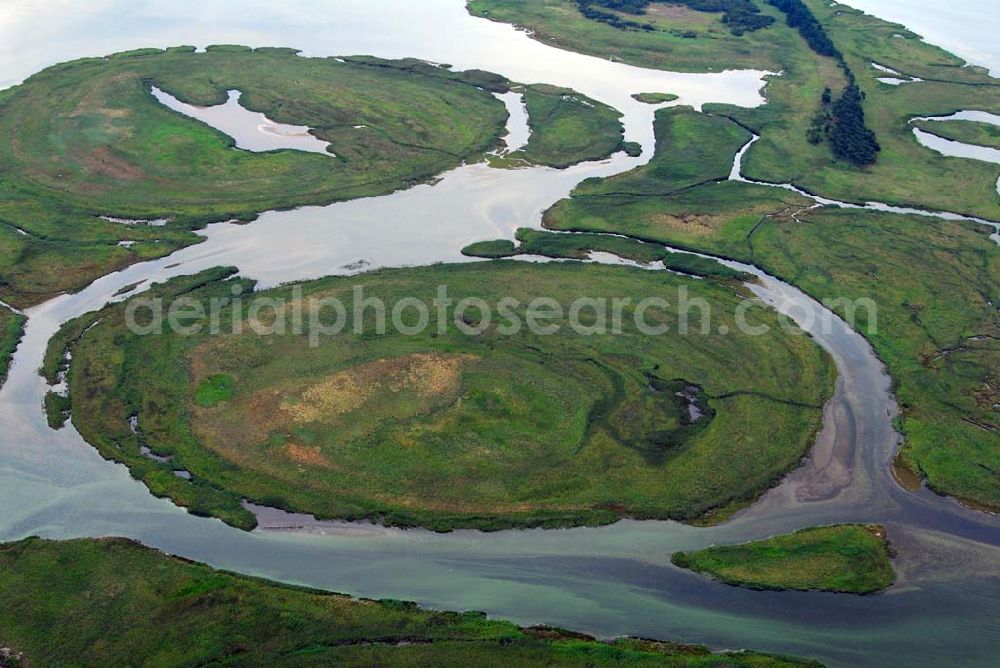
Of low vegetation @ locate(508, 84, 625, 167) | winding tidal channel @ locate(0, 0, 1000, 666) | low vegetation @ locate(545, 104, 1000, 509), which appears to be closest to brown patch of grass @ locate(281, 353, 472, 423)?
winding tidal channel @ locate(0, 0, 1000, 666)

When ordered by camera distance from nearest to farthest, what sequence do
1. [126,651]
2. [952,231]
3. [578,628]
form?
1. [126,651]
2. [578,628]
3. [952,231]

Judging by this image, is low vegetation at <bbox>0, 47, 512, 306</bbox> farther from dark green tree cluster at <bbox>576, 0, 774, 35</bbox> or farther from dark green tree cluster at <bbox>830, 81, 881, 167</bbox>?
dark green tree cluster at <bbox>830, 81, 881, 167</bbox>

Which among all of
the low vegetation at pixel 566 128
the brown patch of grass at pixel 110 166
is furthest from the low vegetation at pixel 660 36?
the brown patch of grass at pixel 110 166

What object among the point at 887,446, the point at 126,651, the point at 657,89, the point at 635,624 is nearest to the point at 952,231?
the point at 887,446

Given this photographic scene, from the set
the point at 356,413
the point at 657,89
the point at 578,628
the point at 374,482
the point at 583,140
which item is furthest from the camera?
the point at 657,89

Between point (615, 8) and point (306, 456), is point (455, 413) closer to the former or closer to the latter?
point (306, 456)

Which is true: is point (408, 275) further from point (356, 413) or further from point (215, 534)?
point (215, 534)
